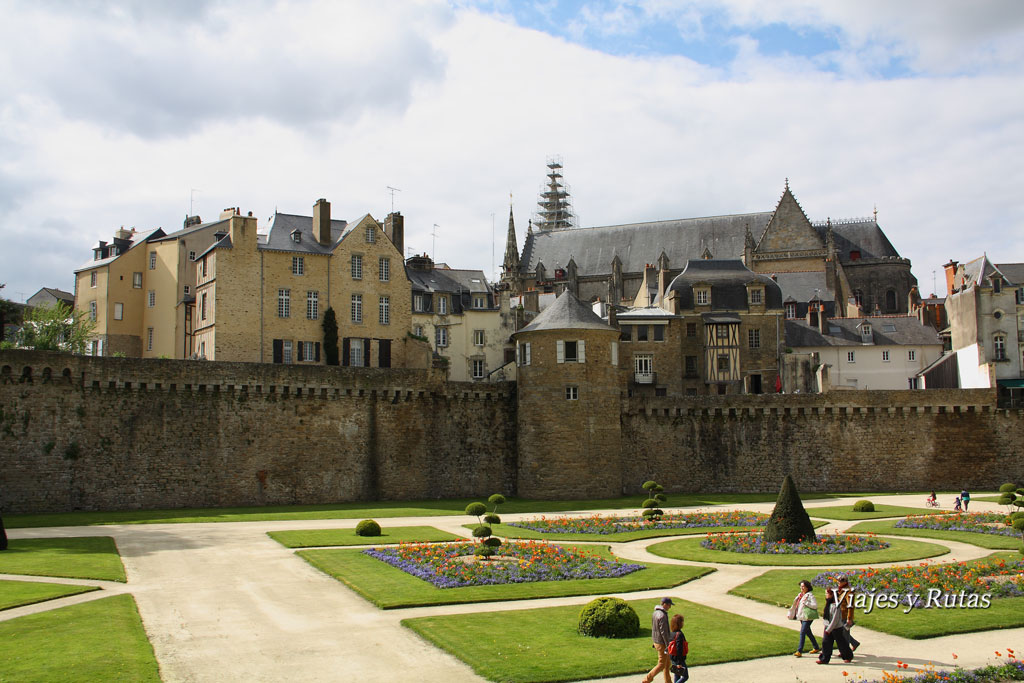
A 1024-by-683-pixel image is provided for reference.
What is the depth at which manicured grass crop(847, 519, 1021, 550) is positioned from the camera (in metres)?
26.9

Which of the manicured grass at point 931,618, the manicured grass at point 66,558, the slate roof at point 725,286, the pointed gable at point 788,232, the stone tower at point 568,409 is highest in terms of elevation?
the pointed gable at point 788,232

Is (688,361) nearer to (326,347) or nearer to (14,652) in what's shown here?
(326,347)

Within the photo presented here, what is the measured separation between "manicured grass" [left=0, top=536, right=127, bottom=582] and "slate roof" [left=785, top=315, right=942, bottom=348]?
4748 cm

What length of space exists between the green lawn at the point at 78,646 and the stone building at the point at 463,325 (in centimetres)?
4270

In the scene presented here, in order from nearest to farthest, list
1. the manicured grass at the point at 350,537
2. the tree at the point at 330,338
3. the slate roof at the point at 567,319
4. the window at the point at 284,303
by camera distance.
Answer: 1. the manicured grass at the point at 350,537
2. the slate roof at the point at 567,319
3. the window at the point at 284,303
4. the tree at the point at 330,338

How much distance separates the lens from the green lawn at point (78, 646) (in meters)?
13.5

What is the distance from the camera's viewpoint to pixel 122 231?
64.1 m

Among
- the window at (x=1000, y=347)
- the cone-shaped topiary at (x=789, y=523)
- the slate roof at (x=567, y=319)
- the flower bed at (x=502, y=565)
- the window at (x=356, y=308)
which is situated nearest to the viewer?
the flower bed at (x=502, y=565)

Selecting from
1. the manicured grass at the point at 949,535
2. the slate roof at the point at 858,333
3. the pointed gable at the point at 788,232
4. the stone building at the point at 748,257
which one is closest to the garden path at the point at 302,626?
the manicured grass at the point at 949,535

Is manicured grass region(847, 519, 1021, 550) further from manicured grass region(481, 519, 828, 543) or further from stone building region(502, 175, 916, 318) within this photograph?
stone building region(502, 175, 916, 318)

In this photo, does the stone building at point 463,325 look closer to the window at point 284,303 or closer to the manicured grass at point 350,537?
the window at point 284,303

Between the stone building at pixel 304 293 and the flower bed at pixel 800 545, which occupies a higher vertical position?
the stone building at pixel 304 293

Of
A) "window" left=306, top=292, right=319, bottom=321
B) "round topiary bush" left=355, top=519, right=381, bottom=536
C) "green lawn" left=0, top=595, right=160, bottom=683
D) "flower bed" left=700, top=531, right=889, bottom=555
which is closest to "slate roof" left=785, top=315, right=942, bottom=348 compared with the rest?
"window" left=306, top=292, right=319, bottom=321

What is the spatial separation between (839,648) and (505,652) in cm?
549
